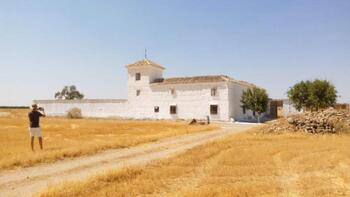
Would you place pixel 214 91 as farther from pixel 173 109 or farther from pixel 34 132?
pixel 34 132

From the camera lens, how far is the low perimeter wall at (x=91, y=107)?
162ft

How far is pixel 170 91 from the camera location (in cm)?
4491

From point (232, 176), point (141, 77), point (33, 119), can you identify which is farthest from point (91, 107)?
point (232, 176)

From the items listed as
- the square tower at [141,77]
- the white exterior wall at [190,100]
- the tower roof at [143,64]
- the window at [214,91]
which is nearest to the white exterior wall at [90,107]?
the square tower at [141,77]

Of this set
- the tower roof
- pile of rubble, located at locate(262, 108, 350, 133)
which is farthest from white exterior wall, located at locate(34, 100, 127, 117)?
pile of rubble, located at locate(262, 108, 350, 133)

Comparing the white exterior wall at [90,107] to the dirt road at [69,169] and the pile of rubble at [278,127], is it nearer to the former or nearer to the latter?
the pile of rubble at [278,127]

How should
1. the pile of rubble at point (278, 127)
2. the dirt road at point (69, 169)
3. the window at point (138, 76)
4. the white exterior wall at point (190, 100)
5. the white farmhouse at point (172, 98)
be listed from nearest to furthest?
the dirt road at point (69, 169)
the pile of rubble at point (278, 127)
the white exterior wall at point (190, 100)
the white farmhouse at point (172, 98)
the window at point (138, 76)

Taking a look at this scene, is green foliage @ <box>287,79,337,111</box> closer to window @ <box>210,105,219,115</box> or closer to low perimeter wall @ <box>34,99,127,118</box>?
window @ <box>210,105,219,115</box>

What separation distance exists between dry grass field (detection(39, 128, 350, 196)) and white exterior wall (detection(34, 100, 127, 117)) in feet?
120

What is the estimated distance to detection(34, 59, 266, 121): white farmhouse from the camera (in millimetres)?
42031

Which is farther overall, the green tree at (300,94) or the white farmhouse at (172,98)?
the white farmhouse at (172,98)

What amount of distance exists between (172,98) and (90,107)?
13.8m

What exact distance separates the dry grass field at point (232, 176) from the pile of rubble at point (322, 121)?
7.91 m

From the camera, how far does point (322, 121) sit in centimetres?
2169
